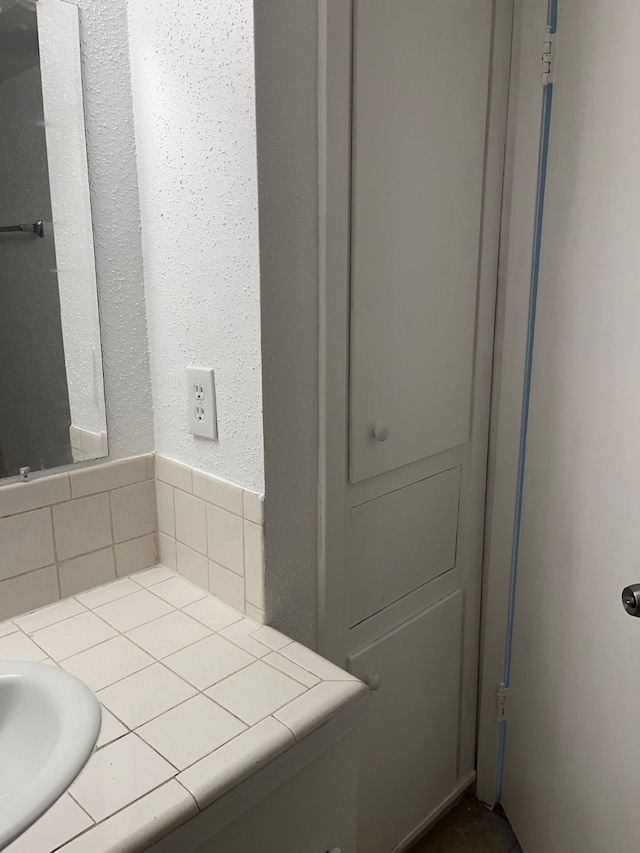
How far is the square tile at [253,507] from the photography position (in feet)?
3.23

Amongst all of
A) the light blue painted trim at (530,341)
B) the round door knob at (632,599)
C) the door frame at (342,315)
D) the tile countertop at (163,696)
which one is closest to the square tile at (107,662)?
the tile countertop at (163,696)

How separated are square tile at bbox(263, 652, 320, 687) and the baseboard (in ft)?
2.74

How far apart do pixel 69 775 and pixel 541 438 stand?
1006mm

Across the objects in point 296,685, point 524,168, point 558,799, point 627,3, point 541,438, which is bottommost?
point 558,799

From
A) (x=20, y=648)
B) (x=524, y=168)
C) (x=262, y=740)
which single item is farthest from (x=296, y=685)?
(x=524, y=168)

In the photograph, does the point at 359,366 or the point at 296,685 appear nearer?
the point at 296,685

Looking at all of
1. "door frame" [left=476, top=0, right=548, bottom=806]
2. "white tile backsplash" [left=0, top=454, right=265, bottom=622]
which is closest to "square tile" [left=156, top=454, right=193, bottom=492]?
"white tile backsplash" [left=0, top=454, right=265, bottom=622]

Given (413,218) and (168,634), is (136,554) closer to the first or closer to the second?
(168,634)

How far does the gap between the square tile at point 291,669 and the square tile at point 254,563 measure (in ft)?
0.34

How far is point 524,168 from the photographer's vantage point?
4.17 ft

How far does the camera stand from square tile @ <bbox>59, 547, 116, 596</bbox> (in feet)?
3.55

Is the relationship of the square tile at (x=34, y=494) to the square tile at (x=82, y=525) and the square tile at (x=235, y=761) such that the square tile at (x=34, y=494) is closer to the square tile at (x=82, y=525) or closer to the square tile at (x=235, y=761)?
the square tile at (x=82, y=525)

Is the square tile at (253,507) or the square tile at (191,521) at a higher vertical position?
the square tile at (253,507)

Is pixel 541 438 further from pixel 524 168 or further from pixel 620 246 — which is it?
pixel 524 168
